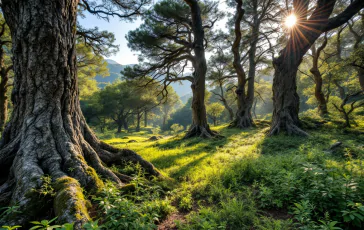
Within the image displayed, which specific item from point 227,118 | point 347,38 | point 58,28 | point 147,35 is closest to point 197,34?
point 147,35

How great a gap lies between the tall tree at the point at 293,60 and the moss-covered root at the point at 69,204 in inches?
351

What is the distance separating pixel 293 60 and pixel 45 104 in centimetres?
1035

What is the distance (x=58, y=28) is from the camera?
116 inches

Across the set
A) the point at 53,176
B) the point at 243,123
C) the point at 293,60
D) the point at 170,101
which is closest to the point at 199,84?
the point at 293,60

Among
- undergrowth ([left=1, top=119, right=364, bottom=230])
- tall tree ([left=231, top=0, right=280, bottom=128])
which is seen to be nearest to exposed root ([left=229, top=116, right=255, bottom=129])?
tall tree ([left=231, top=0, right=280, bottom=128])

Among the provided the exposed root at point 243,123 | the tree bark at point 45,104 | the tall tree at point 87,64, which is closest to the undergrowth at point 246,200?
the tree bark at point 45,104

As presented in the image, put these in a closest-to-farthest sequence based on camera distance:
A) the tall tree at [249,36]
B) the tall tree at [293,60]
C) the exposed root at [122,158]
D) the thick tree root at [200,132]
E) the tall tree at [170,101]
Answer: the exposed root at [122,158] < the tall tree at [293,60] < the thick tree root at [200,132] < the tall tree at [249,36] < the tall tree at [170,101]

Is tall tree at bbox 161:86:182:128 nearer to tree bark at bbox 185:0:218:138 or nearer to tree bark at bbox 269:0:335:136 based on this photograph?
tree bark at bbox 185:0:218:138

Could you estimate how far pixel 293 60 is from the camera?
853cm

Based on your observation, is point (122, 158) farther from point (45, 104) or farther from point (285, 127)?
point (285, 127)

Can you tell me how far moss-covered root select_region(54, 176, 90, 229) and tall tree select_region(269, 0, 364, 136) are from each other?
29.3 ft

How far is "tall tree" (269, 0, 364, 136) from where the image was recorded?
25.6ft

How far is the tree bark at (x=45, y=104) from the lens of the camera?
98.0 inches

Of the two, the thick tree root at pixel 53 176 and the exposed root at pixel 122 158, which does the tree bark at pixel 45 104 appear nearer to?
the thick tree root at pixel 53 176
